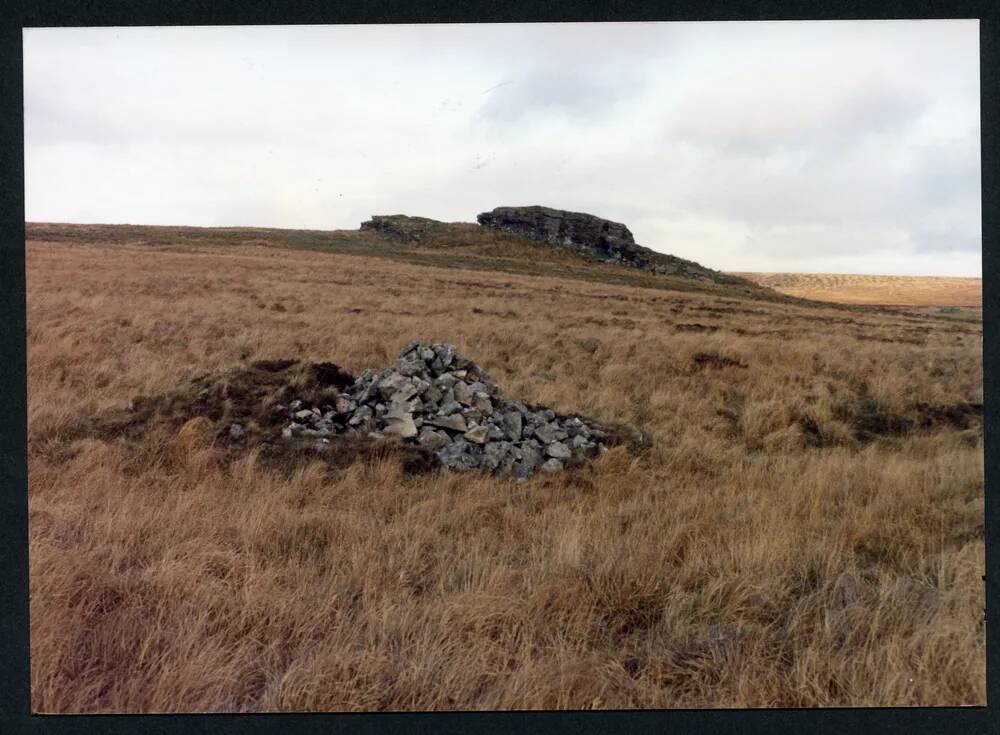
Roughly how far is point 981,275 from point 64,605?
655 centimetres

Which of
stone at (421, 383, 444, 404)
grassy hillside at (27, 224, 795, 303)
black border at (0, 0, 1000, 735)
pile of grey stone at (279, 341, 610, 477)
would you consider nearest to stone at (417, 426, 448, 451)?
pile of grey stone at (279, 341, 610, 477)

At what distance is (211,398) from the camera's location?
18.9 ft

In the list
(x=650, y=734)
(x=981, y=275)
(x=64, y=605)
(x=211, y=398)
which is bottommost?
(x=650, y=734)

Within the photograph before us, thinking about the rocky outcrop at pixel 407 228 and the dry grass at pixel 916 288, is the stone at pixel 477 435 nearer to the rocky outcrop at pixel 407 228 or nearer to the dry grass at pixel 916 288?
the dry grass at pixel 916 288

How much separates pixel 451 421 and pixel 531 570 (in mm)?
2004

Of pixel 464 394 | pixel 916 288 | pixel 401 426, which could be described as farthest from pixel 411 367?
pixel 916 288

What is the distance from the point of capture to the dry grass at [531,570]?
3.04 meters

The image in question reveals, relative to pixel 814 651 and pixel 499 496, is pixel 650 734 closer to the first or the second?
pixel 814 651

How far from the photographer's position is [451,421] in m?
5.26

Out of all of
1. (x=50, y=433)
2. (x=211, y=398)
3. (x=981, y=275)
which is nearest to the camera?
(x=981, y=275)

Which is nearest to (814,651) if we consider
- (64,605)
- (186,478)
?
(64,605)

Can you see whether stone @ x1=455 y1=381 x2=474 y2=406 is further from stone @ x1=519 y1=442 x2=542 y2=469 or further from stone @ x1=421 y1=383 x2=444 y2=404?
stone @ x1=519 y1=442 x2=542 y2=469

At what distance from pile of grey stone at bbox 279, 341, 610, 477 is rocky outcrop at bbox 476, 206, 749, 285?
2399 centimetres

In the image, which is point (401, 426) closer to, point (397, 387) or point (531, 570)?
point (397, 387)
